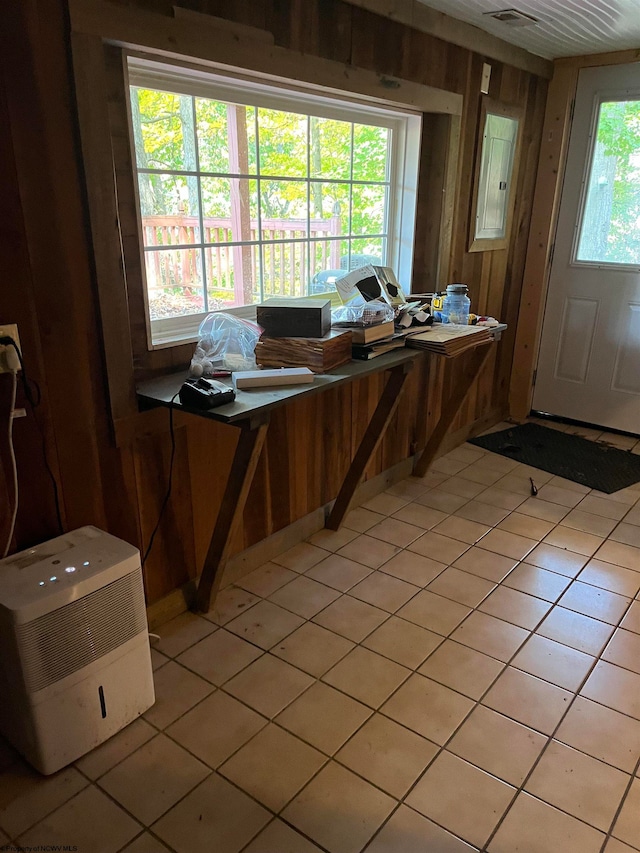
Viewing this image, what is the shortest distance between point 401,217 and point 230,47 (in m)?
1.37

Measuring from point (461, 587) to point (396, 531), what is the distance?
0.48 m

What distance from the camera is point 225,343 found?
2156 millimetres

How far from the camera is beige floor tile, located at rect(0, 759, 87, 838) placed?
146 centimetres

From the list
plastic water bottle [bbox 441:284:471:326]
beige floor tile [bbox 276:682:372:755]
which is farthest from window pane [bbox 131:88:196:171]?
beige floor tile [bbox 276:682:372:755]

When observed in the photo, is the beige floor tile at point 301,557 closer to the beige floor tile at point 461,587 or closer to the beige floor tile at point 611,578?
the beige floor tile at point 461,587

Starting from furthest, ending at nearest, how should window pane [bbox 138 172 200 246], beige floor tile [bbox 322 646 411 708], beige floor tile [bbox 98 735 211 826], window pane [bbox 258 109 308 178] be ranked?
window pane [bbox 258 109 308 178]
window pane [bbox 138 172 200 246]
beige floor tile [bbox 322 646 411 708]
beige floor tile [bbox 98 735 211 826]

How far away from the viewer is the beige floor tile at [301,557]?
2.50 meters

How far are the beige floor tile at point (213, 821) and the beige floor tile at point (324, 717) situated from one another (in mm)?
244

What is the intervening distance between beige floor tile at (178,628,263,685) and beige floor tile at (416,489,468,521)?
50.6 inches

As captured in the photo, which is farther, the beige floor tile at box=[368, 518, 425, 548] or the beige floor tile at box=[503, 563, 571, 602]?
the beige floor tile at box=[368, 518, 425, 548]

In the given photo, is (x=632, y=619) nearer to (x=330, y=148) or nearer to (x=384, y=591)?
(x=384, y=591)

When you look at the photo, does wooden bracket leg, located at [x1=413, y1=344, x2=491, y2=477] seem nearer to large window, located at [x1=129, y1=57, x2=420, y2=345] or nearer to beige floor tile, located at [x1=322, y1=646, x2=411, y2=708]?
large window, located at [x1=129, y1=57, x2=420, y2=345]

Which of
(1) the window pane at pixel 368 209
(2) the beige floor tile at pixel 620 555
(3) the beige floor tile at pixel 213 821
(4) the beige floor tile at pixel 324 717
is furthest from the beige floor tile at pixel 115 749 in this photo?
(1) the window pane at pixel 368 209

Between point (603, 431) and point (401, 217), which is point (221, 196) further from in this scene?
point (603, 431)
